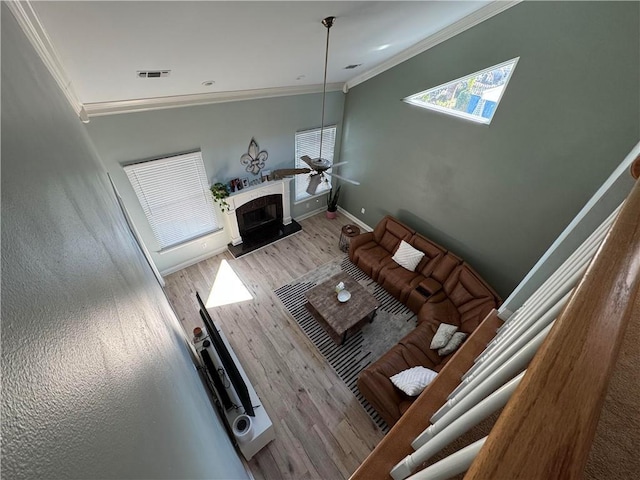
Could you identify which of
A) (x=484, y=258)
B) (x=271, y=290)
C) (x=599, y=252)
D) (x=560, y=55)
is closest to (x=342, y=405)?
(x=271, y=290)

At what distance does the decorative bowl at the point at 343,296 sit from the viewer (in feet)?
13.9

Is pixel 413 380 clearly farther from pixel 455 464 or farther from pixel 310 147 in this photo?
pixel 310 147

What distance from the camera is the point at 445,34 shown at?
391 cm

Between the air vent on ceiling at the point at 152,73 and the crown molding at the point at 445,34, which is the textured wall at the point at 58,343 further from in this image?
the crown molding at the point at 445,34

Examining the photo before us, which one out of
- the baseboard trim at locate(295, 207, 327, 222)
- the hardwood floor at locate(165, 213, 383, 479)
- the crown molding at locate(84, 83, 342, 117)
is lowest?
the hardwood floor at locate(165, 213, 383, 479)

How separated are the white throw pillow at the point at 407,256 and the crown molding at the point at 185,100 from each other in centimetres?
343

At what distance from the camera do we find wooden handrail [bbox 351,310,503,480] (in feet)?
3.45

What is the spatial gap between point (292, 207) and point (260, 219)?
88 centimetres

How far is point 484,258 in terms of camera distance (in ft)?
15.1

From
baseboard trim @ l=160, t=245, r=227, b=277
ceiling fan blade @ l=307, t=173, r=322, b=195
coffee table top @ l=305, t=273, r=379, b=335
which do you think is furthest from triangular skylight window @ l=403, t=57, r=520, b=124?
baseboard trim @ l=160, t=245, r=227, b=277

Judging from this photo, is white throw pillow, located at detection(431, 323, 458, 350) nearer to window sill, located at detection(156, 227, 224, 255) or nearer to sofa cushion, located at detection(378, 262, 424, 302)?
sofa cushion, located at detection(378, 262, 424, 302)

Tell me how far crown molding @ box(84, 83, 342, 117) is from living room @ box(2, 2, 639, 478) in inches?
4.3

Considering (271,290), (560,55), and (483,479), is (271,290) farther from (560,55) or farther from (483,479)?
(560,55)

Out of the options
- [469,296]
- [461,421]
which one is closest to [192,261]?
[469,296]
